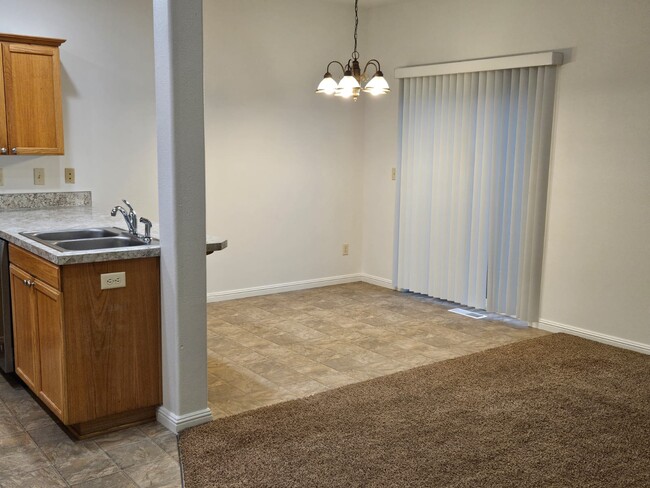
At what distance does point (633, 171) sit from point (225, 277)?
330cm

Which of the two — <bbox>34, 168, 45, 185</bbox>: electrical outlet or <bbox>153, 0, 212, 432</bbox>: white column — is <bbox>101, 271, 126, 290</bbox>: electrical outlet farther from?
<bbox>34, 168, 45, 185</bbox>: electrical outlet

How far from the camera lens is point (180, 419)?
3.13 metres

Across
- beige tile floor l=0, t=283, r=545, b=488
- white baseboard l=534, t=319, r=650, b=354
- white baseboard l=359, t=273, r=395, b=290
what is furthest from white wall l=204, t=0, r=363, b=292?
white baseboard l=534, t=319, r=650, b=354

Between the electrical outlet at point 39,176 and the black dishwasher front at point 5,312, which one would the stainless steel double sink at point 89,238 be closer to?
the black dishwasher front at point 5,312

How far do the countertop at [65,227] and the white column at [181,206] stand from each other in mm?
165

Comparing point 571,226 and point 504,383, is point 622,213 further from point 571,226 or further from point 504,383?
point 504,383

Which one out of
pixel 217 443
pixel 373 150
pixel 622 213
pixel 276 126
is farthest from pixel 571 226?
pixel 217 443

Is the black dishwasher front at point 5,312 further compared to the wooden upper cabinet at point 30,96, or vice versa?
the wooden upper cabinet at point 30,96

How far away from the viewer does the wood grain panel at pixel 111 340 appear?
295 cm

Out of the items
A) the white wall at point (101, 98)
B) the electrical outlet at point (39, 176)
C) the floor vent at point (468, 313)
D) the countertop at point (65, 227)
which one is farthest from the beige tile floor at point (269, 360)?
the electrical outlet at point (39, 176)

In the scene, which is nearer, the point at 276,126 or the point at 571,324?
the point at 571,324

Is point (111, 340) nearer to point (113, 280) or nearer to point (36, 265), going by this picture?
point (113, 280)

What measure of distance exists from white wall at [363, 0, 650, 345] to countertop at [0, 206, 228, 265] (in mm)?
2666

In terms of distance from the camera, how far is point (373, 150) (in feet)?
20.9
